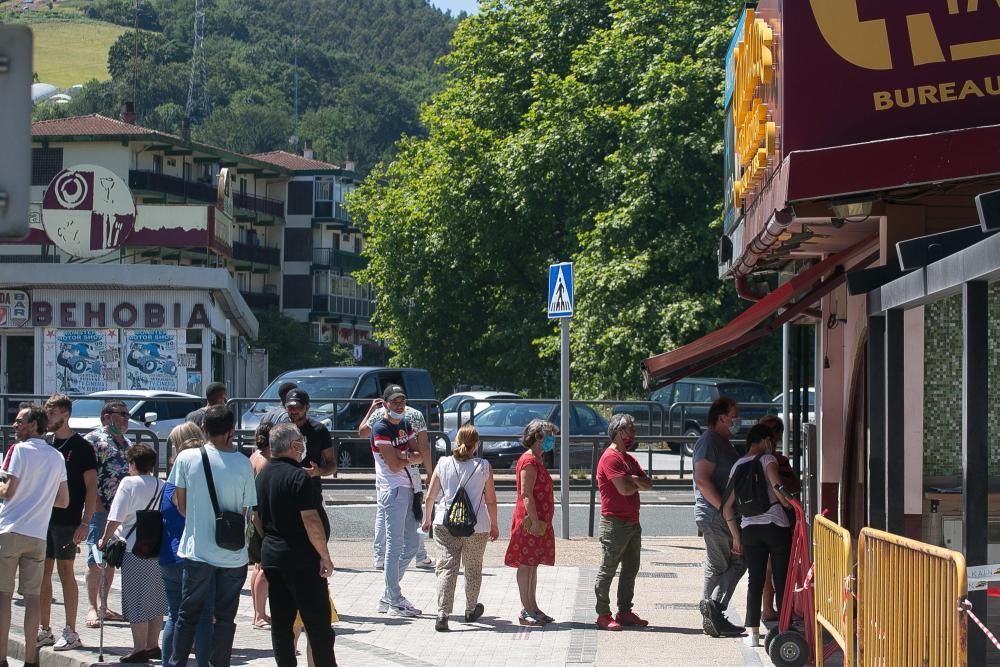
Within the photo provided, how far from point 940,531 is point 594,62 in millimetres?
31127

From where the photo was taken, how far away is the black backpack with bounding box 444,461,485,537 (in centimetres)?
1134

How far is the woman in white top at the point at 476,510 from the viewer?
11438 millimetres

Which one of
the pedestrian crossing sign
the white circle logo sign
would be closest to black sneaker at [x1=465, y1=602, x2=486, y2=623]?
the pedestrian crossing sign

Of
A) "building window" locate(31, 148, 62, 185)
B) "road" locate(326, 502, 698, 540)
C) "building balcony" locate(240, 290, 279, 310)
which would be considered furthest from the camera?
"building balcony" locate(240, 290, 279, 310)

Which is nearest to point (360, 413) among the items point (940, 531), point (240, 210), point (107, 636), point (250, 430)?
point (250, 430)

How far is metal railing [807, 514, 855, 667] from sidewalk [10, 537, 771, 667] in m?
1.46

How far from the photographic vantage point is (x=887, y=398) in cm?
723

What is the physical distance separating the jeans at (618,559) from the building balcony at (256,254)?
74972mm

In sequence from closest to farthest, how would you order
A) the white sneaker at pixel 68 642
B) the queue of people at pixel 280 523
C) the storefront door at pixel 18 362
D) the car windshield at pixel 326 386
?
1. the queue of people at pixel 280 523
2. the white sneaker at pixel 68 642
3. the car windshield at pixel 326 386
4. the storefront door at pixel 18 362

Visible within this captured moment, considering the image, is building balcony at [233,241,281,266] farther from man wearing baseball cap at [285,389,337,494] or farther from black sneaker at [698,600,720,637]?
black sneaker at [698,600,720,637]

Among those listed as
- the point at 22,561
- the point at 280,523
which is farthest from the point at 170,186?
the point at 280,523

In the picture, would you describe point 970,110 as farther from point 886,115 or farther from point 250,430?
point 250,430

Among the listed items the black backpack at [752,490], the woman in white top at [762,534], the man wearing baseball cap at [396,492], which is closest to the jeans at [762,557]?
the woman in white top at [762,534]

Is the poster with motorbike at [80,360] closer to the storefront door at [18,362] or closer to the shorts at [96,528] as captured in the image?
the storefront door at [18,362]
